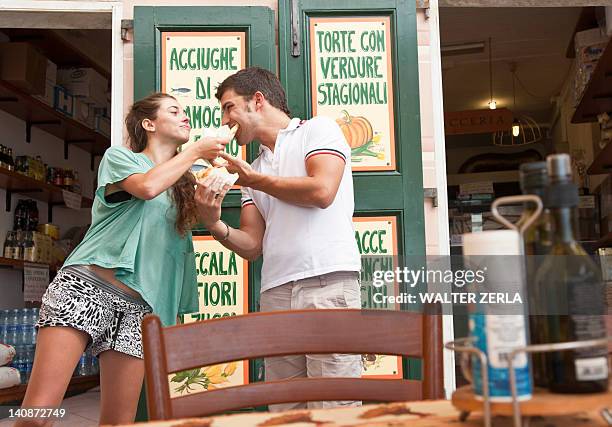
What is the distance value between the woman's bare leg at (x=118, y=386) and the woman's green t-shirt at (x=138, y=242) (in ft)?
0.61

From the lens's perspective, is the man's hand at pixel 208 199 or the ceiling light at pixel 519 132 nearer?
the man's hand at pixel 208 199

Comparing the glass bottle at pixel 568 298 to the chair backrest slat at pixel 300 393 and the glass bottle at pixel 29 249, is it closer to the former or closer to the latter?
the chair backrest slat at pixel 300 393

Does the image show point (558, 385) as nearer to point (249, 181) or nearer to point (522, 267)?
point (522, 267)

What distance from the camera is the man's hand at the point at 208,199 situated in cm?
245

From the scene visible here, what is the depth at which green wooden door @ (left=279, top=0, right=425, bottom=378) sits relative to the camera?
10.6ft

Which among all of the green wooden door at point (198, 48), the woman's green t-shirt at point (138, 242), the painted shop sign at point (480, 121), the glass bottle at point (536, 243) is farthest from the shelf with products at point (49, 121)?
the glass bottle at point (536, 243)

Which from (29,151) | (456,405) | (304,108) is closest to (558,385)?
(456,405)

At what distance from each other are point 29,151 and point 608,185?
481 centimetres

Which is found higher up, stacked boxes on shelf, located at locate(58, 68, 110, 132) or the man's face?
stacked boxes on shelf, located at locate(58, 68, 110, 132)

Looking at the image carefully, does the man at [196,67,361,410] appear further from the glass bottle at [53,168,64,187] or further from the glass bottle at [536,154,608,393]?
the glass bottle at [53,168,64,187]

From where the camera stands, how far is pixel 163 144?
273 cm

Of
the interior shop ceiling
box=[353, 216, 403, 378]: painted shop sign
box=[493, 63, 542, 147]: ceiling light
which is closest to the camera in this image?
box=[353, 216, 403, 378]: painted shop sign

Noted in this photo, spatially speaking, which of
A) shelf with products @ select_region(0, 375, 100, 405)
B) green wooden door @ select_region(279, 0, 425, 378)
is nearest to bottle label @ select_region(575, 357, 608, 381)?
green wooden door @ select_region(279, 0, 425, 378)

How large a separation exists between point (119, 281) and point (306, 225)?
2.18 feet
